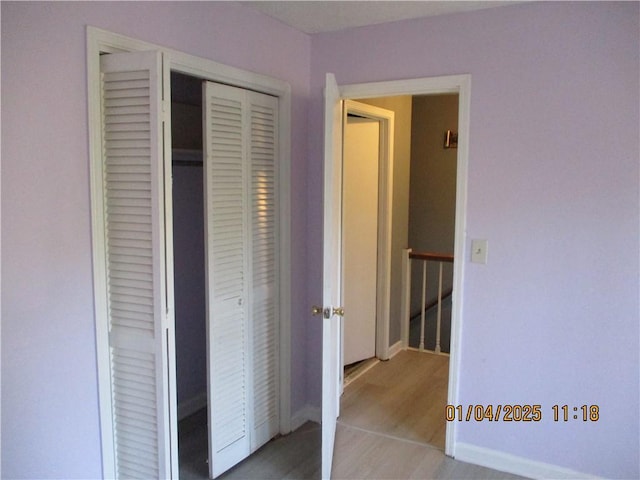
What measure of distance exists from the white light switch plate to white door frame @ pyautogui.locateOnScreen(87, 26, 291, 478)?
1.00m

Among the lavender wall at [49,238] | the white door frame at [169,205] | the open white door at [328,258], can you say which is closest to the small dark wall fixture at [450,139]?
the white door frame at [169,205]

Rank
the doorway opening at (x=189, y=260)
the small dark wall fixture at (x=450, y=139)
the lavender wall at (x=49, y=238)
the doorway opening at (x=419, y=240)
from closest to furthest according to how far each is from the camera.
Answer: the lavender wall at (x=49, y=238)
the doorway opening at (x=189, y=260)
the doorway opening at (x=419, y=240)
the small dark wall fixture at (x=450, y=139)

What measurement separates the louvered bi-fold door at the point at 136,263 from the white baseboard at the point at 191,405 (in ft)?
3.47

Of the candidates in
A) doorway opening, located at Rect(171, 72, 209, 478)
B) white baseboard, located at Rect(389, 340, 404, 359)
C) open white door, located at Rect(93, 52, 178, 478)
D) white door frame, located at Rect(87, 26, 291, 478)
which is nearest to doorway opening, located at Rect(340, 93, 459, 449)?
white baseboard, located at Rect(389, 340, 404, 359)

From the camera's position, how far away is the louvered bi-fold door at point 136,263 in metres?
1.98

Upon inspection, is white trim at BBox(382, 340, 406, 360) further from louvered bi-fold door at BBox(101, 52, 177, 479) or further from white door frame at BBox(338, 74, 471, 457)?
louvered bi-fold door at BBox(101, 52, 177, 479)

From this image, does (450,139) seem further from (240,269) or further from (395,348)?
(240,269)

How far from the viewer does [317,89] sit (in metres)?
3.12

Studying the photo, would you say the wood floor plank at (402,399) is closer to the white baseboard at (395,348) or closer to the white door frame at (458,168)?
the white baseboard at (395,348)

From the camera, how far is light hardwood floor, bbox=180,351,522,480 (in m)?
2.70

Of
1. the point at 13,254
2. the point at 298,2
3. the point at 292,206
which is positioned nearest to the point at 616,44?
the point at 298,2

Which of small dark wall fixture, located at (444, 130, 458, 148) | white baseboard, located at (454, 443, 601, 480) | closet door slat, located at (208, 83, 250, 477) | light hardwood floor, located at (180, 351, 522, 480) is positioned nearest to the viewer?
closet door slat, located at (208, 83, 250, 477)

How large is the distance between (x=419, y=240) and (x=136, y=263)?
3.85m
